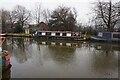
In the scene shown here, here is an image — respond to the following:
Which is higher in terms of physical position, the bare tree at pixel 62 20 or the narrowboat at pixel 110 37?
the bare tree at pixel 62 20

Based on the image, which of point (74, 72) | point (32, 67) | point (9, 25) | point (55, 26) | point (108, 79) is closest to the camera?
point (108, 79)

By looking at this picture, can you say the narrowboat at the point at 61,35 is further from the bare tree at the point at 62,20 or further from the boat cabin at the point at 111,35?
the bare tree at the point at 62,20

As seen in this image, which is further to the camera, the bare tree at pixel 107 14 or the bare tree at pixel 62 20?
the bare tree at pixel 62 20

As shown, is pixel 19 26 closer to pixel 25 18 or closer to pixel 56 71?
pixel 25 18

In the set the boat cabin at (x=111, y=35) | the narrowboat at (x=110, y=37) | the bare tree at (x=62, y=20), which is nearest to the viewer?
the narrowboat at (x=110, y=37)

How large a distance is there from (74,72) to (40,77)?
1747 mm

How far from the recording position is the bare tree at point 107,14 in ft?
84.9

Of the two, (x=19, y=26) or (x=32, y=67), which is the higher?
(x=19, y=26)

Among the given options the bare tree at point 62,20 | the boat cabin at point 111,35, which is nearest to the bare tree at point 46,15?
the bare tree at point 62,20

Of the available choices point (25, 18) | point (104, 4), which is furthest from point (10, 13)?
point (104, 4)

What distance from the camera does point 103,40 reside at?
23.4 metres

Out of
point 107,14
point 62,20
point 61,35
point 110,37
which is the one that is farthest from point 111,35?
point 62,20

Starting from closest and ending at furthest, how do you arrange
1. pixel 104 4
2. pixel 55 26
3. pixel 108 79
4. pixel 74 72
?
pixel 108 79
pixel 74 72
pixel 104 4
pixel 55 26

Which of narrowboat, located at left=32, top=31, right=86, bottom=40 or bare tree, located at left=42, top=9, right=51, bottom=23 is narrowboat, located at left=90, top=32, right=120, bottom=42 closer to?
narrowboat, located at left=32, top=31, right=86, bottom=40
